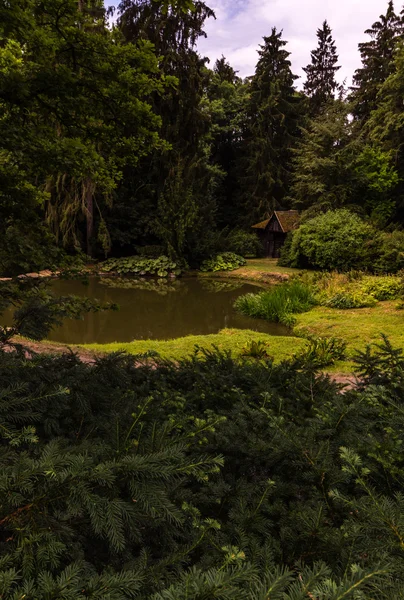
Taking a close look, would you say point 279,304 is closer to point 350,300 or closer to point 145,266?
point 350,300

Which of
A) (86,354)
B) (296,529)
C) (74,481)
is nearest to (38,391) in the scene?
(74,481)

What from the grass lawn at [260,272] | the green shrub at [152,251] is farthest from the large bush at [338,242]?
the green shrub at [152,251]

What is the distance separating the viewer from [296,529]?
153cm

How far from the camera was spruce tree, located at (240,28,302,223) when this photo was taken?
30.6 metres

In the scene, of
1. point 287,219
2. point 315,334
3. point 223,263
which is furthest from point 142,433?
point 287,219

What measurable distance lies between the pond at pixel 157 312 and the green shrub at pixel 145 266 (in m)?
1.25

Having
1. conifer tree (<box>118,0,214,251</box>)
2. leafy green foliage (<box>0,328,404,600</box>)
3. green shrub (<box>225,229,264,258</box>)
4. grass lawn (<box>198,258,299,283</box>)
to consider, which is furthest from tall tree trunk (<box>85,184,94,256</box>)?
leafy green foliage (<box>0,328,404,600</box>)

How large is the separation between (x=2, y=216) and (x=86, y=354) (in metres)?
4.09

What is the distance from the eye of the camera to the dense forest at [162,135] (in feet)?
11.6

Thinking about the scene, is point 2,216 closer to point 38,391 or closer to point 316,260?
point 38,391

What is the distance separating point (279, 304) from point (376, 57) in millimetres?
26289

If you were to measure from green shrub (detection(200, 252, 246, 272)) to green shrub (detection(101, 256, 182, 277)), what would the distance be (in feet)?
6.27

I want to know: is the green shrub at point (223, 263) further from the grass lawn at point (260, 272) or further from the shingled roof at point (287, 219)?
the shingled roof at point (287, 219)

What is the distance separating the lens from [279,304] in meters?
12.6
